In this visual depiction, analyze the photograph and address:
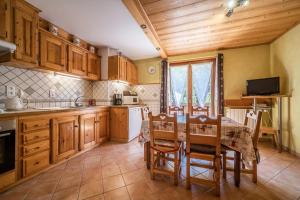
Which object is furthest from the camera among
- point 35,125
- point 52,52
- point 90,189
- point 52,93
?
point 52,93

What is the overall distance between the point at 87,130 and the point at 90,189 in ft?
4.56

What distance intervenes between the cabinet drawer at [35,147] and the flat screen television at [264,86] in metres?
4.21

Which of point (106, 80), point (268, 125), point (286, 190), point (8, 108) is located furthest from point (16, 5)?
point (268, 125)

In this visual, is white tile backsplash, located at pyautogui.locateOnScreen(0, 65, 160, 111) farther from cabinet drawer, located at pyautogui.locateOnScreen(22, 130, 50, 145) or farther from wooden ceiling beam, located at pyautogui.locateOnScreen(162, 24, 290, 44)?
wooden ceiling beam, located at pyautogui.locateOnScreen(162, 24, 290, 44)

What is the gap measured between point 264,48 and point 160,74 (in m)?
2.76

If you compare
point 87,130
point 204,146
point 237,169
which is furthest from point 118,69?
point 237,169

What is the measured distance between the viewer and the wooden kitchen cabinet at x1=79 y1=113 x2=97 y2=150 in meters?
2.66

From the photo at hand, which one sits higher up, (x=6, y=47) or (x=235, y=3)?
(x=235, y=3)

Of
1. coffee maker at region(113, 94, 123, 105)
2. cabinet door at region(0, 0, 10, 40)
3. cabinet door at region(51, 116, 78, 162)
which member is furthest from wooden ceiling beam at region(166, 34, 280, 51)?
cabinet door at region(0, 0, 10, 40)

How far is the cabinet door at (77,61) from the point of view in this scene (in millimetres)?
2759

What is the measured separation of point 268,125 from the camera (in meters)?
3.48

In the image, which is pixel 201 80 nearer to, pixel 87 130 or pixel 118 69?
pixel 118 69

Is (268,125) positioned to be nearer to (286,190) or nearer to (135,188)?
(286,190)

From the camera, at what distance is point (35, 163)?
1870 millimetres
